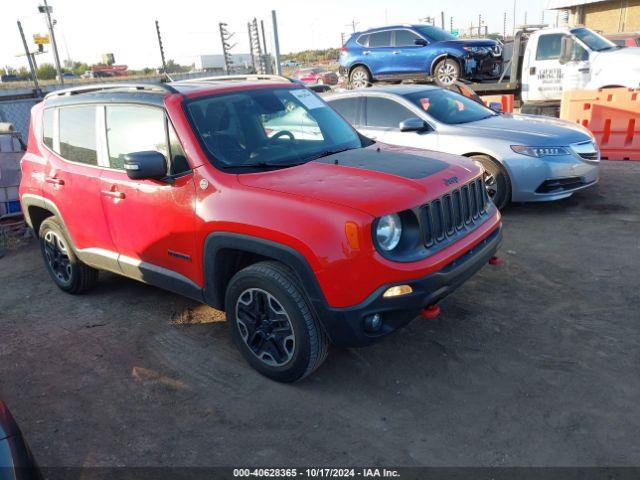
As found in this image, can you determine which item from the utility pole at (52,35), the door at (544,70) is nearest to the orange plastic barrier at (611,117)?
the door at (544,70)

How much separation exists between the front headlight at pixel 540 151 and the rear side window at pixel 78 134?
4.71m

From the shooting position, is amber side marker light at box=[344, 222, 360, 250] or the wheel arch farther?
→ the wheel arch

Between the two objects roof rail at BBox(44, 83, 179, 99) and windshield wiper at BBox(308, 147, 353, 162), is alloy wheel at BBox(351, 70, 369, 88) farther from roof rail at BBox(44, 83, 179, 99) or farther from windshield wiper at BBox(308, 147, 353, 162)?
windshield wiper at BBox(308, 147, 353, 162)

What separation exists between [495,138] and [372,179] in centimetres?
381

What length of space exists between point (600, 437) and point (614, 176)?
6.47m

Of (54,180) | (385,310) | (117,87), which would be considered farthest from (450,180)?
(54,180)

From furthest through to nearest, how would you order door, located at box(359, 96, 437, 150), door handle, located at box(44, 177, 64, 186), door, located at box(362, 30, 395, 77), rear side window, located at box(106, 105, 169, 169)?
door, located at box(362, 30, 395, 77), door, located at box(359, 96, 437, 150), door handle, located at box(44, 177, 64, 186), rear side window, located at box(106, 105, 169, 169)

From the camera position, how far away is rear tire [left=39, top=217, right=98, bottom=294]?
16.2ft

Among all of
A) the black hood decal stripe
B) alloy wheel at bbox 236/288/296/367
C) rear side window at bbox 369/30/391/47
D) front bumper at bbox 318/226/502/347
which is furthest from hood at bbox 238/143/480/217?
rear side window at bbox 369/30/391/47

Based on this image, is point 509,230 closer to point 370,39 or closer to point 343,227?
point 343,227

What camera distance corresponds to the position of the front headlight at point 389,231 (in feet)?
9.74

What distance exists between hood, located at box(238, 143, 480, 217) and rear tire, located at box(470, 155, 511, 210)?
270cm

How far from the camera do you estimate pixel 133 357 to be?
396 cm

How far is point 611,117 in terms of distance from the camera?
360 inches
